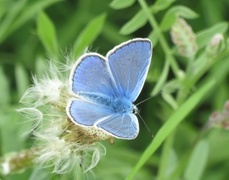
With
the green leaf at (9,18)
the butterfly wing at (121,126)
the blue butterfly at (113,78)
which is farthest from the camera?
the green leaf at (9,18)

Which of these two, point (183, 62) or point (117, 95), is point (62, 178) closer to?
point (117, 95)

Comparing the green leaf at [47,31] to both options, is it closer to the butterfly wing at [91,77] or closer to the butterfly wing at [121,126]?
the butterfly wing at [91,77]

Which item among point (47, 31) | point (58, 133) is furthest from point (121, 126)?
point (47, 31)

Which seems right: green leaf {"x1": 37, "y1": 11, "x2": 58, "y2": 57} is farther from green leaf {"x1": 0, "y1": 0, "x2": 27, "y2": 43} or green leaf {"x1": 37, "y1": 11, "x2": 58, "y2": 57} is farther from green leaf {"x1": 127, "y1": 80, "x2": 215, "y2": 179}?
green leaf {"x1": 127, "y1": 80, "x2": 215, "y2": 179}

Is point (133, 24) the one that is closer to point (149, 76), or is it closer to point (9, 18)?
point (149, 76)

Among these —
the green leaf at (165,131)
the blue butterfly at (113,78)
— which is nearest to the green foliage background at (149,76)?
the green leaf at (165,131)

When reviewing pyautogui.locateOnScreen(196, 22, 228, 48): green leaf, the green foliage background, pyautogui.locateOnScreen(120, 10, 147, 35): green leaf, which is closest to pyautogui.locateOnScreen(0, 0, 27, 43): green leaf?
the green foliage background

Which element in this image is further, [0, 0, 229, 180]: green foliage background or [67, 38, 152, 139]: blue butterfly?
[0, 0, 229, 180]: green foliage background
